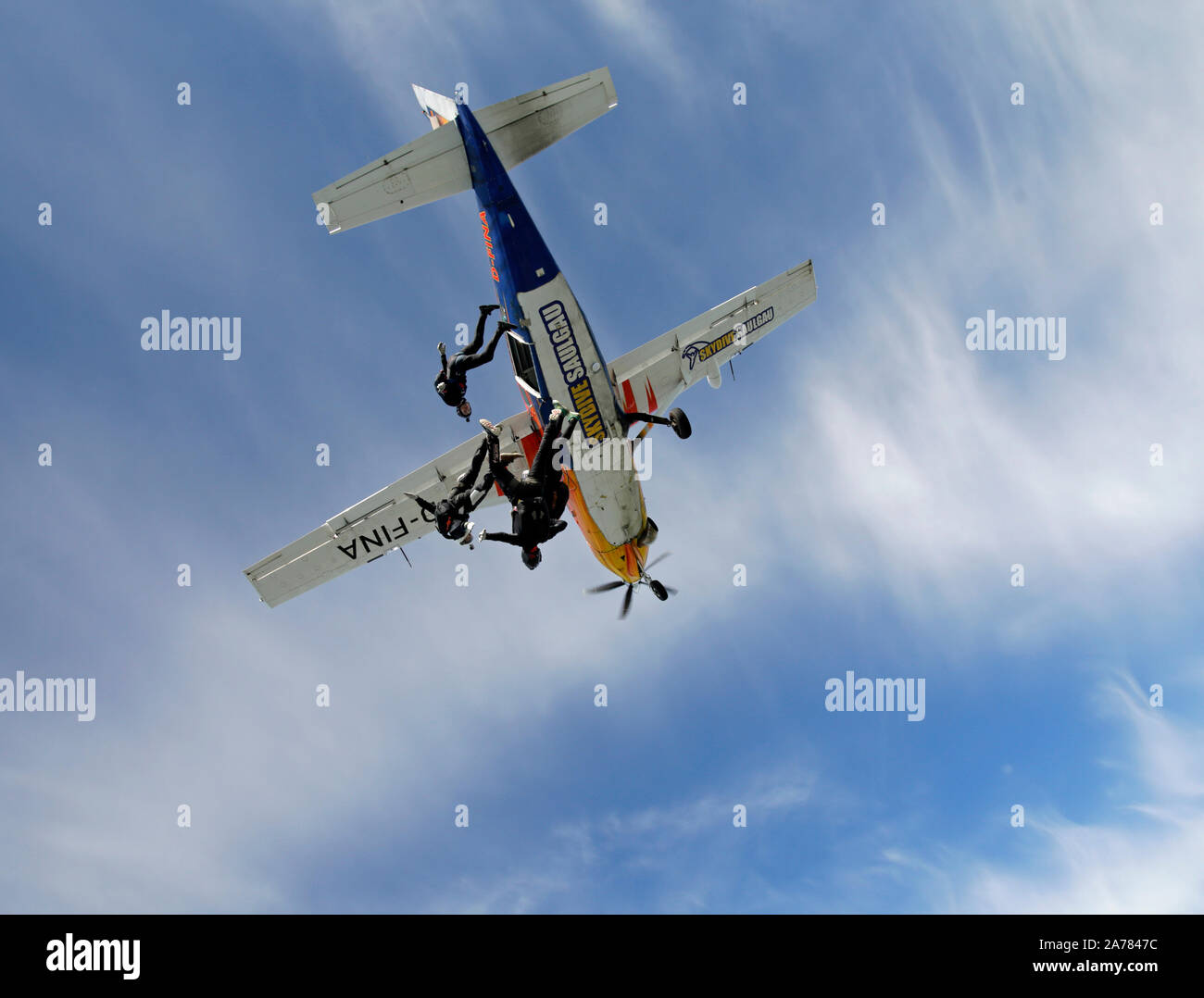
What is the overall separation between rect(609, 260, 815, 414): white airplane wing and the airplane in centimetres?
4

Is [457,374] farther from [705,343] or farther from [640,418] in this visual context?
[705,343]

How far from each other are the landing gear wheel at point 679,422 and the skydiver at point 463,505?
24.4ft

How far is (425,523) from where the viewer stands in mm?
27578

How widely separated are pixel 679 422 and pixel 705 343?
151 inches

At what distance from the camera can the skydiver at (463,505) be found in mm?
18234

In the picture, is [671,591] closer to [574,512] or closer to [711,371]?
[574,512]

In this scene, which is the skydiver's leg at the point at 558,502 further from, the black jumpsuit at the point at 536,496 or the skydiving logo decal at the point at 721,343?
the skydiving logo decal at the point at 721,343

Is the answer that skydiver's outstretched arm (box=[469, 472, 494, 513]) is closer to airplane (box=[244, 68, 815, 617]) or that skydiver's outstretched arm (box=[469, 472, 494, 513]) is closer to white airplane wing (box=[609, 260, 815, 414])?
airplane (box=[244, 68, 815, 617])

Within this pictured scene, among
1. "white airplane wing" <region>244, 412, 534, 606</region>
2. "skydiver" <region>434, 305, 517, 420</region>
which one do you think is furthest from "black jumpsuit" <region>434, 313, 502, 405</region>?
"white airplane wing" <region>244, 412, 534, 606</region>

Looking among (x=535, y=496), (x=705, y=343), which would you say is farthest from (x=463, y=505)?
(x=705, y=343)
